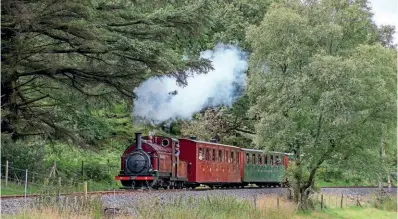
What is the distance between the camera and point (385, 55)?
910 inches

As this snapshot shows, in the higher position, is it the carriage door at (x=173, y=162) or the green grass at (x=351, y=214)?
the carriage door at (x=173, y=162)

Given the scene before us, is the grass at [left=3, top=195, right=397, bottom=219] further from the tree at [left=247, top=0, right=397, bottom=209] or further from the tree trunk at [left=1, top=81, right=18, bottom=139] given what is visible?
the tree trunk at [left=1, top=81, right=18, bottom=139]

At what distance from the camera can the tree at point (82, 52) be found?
18.0 m

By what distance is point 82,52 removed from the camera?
67.4ft

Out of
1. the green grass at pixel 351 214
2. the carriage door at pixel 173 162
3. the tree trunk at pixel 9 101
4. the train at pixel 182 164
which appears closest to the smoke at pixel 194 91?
the train at pixel 182 164

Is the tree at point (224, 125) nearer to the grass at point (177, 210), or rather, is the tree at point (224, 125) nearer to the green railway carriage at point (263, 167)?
the green railway carriage at point (263, 167)

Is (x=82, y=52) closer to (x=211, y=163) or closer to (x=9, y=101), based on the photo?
(x=9, y=101)

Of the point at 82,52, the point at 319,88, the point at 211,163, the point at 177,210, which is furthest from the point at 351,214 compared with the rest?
the point at 177,210

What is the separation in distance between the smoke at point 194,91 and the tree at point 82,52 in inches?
69.6

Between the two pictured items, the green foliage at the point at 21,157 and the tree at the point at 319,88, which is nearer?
the green foliage at the point at 21,157

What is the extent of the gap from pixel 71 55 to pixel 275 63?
8.55 meters

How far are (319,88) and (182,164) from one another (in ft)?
19.9

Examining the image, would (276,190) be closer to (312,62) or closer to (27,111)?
(312,62)

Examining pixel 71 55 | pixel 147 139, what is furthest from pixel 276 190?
pixel 71 55
